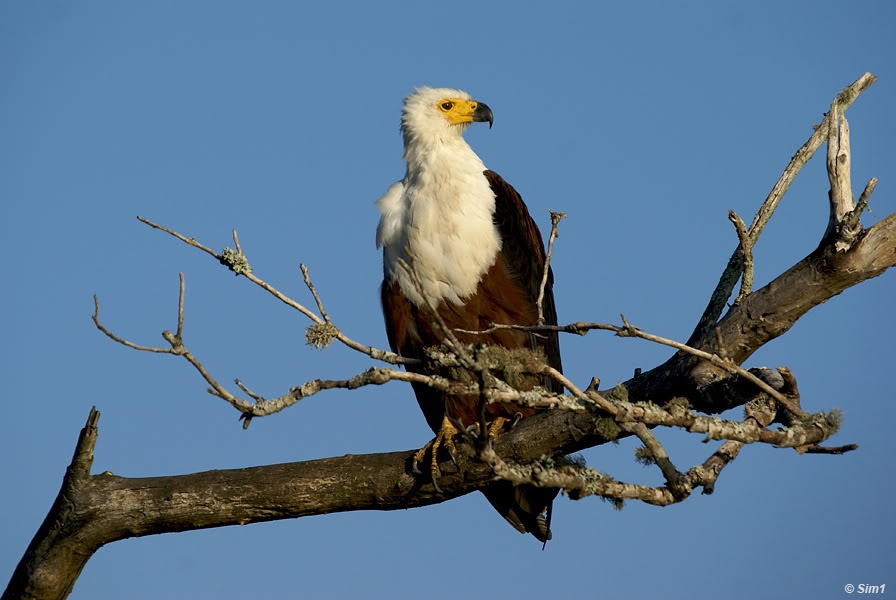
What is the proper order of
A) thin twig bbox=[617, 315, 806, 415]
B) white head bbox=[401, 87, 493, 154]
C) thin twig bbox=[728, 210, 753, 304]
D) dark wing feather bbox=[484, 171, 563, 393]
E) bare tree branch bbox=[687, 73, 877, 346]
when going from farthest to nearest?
white head bbox=[401, 87, 493, 154]
dark wing feather bbox=[484, 171, 563, 393]
bare tree branch bbox=[687, 73, 877, 346]
thin twig bbox=[728, 210, 753, 304]
thin twig bbox=[617, 315, 806, 415]

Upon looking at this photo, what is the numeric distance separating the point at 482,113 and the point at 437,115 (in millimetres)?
303

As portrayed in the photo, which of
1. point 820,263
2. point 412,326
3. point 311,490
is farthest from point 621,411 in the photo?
point 412,326

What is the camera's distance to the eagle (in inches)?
192

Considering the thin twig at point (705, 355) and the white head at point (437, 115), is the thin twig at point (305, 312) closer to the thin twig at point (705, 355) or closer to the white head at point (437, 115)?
the thin twig at point (705, 355)

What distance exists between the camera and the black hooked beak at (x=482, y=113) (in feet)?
18.8

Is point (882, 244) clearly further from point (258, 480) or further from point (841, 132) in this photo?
point (258, 480)

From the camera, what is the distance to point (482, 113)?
5.74 m

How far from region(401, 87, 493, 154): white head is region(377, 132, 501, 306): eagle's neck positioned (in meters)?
0.33

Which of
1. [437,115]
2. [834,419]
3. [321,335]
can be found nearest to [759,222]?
[834,419]

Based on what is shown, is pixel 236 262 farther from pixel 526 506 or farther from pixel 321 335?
pixel 526 506

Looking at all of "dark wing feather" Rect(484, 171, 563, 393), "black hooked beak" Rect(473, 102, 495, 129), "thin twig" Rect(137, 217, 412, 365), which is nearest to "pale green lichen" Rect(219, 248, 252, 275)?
"thin twig" Rect(137, 217, 412, 365)

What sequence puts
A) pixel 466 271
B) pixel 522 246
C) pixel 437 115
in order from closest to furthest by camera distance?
pixel 466 271, pixel 522 246, pixel 437 115

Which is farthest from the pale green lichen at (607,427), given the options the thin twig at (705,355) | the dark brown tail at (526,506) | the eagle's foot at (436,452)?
the dark brown tail at (526,506)

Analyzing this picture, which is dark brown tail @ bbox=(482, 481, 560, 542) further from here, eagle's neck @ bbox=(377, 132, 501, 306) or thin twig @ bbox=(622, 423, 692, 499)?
thin twig @ bbox=(622, 423, 692, 499)
